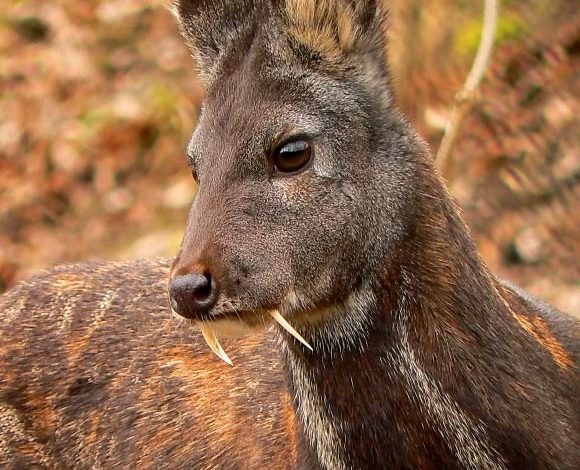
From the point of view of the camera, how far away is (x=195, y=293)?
415cm

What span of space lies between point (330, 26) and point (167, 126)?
8372mm

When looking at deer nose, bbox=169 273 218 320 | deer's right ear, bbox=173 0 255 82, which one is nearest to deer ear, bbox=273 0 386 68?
deer's right ear, bbox=173 0 255 82

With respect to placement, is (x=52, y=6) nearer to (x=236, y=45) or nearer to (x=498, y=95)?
(x=498, y=95)

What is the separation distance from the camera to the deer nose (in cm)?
415

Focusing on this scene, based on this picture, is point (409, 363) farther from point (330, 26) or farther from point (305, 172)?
point (330, 26)

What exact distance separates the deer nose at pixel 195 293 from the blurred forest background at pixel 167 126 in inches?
176

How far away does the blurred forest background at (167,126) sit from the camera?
31.2ft

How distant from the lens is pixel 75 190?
42.8ft

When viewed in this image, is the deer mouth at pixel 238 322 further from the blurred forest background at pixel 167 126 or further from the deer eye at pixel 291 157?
the blurred forest background at pixel 167 126

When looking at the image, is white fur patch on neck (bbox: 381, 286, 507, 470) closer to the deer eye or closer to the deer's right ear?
the deer eye

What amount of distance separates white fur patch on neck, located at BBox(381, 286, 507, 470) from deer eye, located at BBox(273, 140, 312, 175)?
72 cm

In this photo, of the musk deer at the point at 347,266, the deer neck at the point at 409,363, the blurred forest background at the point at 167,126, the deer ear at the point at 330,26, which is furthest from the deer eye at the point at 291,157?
the blurred forest background at the point at 167,126

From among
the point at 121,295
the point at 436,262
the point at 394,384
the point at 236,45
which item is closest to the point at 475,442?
the point at 394,384

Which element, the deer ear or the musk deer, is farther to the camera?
Result: the deer ear
